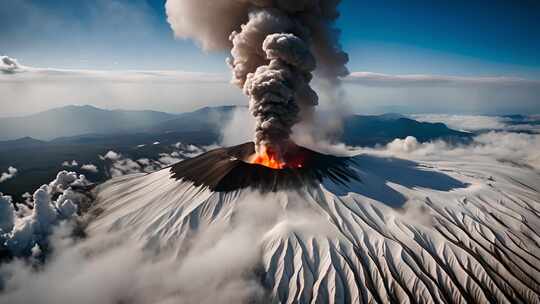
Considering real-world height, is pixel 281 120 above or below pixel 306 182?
above

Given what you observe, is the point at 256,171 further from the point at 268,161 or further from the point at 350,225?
the point at 350,225

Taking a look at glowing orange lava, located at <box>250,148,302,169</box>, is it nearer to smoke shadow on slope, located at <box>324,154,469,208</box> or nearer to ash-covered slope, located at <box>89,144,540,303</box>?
ash-covered slope, located at <box>89,144,540,303</box>

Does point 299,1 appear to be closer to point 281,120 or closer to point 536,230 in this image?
point 281,120

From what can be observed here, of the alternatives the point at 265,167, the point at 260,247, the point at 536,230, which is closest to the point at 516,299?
the point at 536,230

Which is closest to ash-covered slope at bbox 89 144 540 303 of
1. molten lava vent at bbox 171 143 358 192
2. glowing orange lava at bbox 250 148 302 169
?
molten lava vent at bbox 171 143 358 192

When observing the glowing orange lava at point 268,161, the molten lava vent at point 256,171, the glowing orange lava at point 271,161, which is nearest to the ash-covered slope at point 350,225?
the molten lava vent at point 256,171

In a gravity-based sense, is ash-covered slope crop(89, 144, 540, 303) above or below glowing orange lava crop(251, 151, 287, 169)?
below

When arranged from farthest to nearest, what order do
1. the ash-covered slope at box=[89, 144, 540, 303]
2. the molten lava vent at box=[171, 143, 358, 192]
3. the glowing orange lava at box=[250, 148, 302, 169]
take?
the glowing orange lava at box=[250, 148, 302, 169] < the molten lava vent at box=[171, 143, 358, 192] < the ash-covered slope at box=[89, 144, 540, 303]
